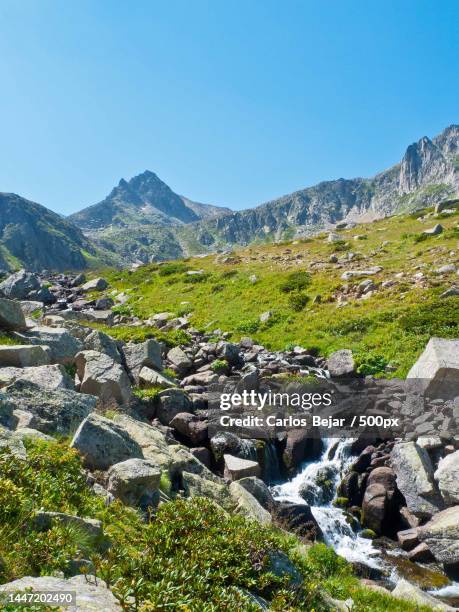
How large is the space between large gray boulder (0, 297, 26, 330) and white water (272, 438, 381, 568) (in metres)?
12.2

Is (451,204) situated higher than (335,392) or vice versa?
(451,204)

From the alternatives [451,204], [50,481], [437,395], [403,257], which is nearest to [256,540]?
[50,481]

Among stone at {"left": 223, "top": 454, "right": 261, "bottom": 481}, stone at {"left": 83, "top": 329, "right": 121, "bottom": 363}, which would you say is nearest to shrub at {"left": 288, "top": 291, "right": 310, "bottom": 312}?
stone at {"left": 83, "top": 329, "right": 121, "bottom": 363}

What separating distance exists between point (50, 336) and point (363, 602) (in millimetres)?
14219

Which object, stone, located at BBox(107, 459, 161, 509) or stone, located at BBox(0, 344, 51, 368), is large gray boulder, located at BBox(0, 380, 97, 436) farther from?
stone, located at BBox(0, 344, 51, 368)

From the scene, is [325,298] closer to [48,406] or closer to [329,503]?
[329,503]

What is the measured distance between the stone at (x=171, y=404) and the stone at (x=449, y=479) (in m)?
9.84

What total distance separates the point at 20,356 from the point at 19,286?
33.0 metres

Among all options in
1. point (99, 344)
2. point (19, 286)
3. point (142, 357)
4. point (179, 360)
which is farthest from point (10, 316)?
point (19, 286)

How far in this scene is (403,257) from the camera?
3734cm

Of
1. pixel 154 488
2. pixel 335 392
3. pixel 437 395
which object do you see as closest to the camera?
pixel 154 488

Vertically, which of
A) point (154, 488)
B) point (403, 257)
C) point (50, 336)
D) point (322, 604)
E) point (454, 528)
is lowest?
point (454, 528)

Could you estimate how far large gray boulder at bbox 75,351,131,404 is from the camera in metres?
14.8

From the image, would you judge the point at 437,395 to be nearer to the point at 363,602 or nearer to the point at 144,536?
the point at 363,602
